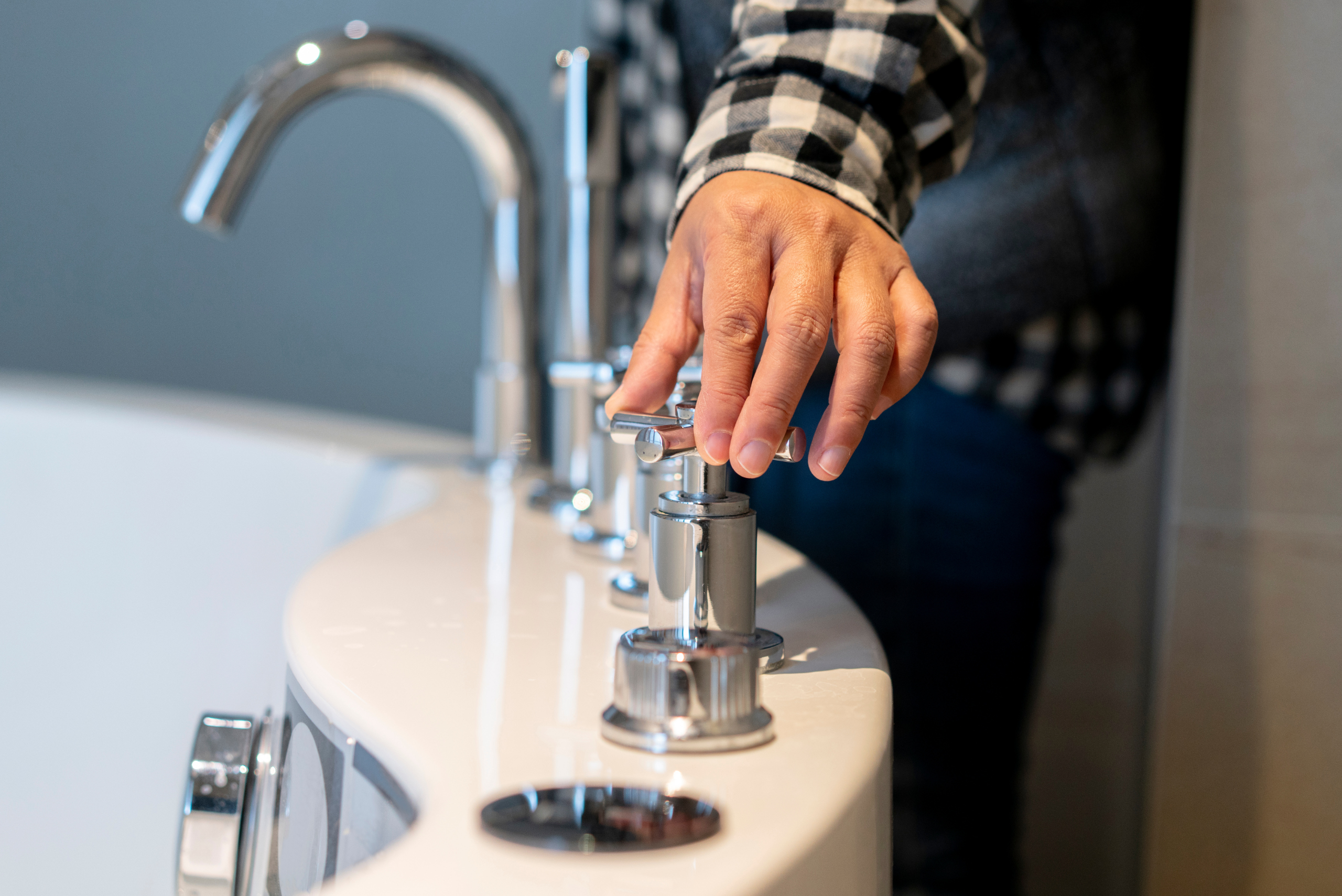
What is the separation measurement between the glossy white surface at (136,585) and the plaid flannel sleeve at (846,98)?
324 millimetres

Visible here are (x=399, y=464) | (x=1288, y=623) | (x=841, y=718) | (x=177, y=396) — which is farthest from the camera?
(x=177, y=396)

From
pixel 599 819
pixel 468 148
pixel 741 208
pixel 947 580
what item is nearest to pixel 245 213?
pixel 468 148

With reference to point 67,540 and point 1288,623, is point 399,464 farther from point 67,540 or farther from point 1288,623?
point 1288,623

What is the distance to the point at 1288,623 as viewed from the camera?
0.53m

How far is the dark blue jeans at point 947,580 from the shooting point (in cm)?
67

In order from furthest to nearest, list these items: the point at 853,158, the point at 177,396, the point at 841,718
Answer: the point at 177,396 → the point at 853,158 → the point at 841,718

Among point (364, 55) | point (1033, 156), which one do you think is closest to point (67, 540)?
point (364, 55)

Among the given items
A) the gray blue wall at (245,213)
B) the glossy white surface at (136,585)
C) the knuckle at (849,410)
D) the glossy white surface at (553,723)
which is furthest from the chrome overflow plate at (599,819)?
the gray blue wall at (245,213)

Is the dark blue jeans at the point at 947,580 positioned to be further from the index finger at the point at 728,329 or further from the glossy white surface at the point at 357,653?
the index finger at the point at 728,329

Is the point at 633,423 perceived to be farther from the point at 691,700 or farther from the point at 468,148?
the point at 468,148

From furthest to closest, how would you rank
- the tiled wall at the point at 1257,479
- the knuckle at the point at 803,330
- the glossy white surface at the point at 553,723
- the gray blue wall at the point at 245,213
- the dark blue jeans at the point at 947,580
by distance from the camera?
the gray blue wall at the point at 245,213 → the dark blue jeans at the point at 947,580 → the tiled wall at the point at 1257,479 → the knuckle at the point at 803,330 → the glossy white surface at the point at 553,723

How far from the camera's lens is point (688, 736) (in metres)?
0.22

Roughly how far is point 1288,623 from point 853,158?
0.36 meters

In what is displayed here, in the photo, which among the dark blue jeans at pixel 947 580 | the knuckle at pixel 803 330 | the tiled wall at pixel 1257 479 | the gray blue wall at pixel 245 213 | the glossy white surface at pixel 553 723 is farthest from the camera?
the gray blue wall at pixel 245 213
